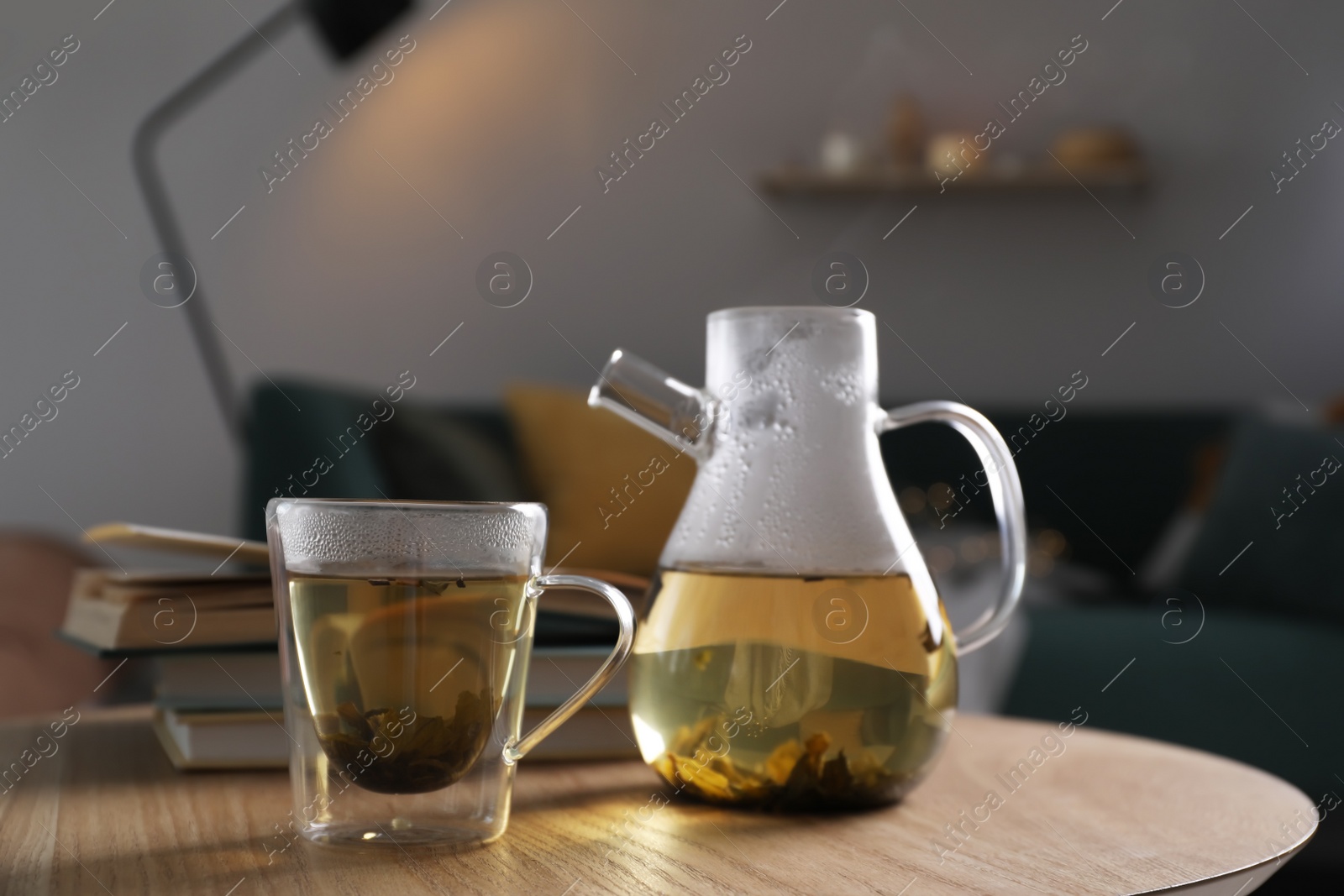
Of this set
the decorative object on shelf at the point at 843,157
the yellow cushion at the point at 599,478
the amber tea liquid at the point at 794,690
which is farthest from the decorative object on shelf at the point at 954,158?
the amber tea liquid at the point at 794,690

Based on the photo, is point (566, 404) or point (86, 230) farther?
point (86, 230)

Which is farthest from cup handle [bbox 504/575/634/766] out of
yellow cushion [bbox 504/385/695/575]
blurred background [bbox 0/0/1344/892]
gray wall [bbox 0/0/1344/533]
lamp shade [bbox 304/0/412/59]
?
gray wall [bbox 0/0/1344/533]

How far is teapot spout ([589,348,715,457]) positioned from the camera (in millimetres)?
562

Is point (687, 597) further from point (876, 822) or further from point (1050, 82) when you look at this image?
point (1050, 82)

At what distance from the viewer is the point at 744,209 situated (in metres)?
3.14

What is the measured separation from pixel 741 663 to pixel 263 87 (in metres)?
2.73

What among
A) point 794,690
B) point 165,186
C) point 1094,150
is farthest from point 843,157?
point 794,690

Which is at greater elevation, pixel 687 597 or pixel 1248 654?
pixel 687 597

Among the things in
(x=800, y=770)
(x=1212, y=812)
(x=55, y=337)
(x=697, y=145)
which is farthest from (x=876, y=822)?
(x=697, y=145)

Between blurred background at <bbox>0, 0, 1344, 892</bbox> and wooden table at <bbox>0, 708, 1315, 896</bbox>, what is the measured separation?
1.87 meters

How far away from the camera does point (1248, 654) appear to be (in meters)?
1.84

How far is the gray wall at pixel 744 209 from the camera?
2.88m

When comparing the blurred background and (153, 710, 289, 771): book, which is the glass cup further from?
the blurred background

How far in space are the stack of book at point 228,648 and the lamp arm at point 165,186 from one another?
1.85 metres
